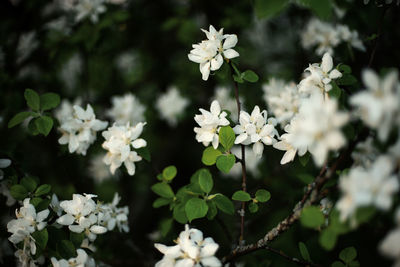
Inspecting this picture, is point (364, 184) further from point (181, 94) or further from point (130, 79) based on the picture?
point (130, 79)

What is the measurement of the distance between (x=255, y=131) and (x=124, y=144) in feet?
2.21

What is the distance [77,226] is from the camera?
54.0 inches

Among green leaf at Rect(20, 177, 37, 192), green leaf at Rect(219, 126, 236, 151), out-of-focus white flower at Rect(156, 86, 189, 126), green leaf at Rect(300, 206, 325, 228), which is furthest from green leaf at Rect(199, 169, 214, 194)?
out-of-focus white flower at Rect(156, 86, 189, 126)

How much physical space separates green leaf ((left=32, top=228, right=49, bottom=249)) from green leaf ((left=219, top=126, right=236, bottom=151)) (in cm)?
91

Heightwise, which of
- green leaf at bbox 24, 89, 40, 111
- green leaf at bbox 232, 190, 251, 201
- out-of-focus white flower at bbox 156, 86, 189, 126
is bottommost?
out-of-focus white flower at bbox 156, 86, 189, 126

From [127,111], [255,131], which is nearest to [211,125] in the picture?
[255,131]

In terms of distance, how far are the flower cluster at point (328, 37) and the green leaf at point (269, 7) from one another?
49.2 inches

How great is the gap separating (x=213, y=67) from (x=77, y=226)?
101cm

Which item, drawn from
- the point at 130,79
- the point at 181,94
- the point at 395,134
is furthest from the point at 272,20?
the point at 395,134

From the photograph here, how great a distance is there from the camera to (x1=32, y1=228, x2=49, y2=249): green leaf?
4.30ft

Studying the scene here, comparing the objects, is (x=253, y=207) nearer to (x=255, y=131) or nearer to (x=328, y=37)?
(x=255, y=131)

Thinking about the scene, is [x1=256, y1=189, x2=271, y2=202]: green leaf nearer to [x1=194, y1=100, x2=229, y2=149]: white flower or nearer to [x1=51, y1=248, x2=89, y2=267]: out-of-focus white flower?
[x1=194, y1=100, x2=229, y2=149]: white flower

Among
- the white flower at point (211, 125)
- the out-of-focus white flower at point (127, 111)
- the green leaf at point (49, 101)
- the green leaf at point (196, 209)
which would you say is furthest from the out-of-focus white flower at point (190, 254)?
the out-of-focus white flower at point (127, 111)

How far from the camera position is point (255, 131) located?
136 centimetres
